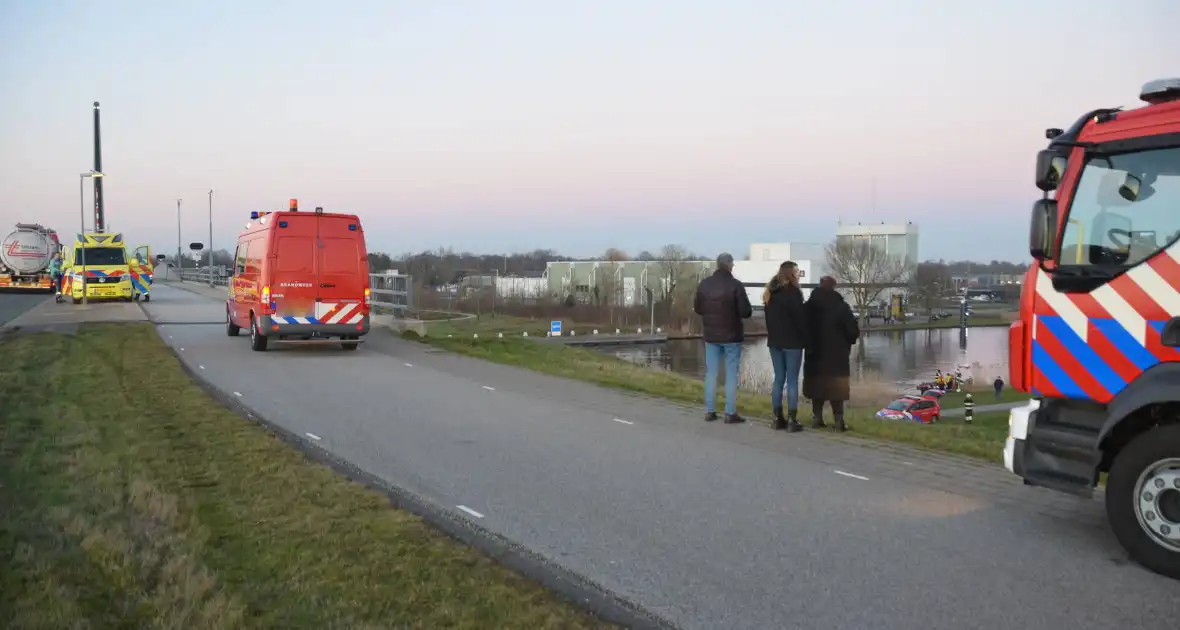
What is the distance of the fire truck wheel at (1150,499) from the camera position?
5043 mm

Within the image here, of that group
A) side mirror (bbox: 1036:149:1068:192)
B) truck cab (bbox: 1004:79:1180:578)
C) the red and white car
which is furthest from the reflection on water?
side mirror (bbox: 1036:149:1068:192)

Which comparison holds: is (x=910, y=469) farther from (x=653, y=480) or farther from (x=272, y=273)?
(x=272, y=273)

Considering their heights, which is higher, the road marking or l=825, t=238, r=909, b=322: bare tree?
l=825, t=238, r=909, b=322: bare tree

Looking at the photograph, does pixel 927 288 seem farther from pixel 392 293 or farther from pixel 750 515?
pixel 750 515

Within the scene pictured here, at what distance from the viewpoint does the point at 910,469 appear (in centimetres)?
784

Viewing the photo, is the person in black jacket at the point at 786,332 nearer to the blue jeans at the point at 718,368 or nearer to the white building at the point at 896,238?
the blue jeans at the point at 718,368

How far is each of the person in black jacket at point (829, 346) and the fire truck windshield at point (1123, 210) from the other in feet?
12.8

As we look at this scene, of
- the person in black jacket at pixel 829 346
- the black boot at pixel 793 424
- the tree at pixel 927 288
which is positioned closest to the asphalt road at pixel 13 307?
the black boot at pixel 793 424

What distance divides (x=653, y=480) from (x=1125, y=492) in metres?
3.35

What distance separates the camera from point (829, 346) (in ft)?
32.4

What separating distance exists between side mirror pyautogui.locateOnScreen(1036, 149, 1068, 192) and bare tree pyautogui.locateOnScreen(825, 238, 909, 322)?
103160 millimetres

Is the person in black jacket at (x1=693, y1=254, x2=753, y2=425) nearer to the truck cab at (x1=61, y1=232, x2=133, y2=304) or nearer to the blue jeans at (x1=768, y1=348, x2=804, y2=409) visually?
the blue jeans at (x1=768, y1=348, x2=804, y2=409)

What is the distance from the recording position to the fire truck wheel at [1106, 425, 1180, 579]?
16.5 ft

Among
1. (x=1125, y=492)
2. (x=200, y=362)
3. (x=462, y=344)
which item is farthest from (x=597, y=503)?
(x=462, y=344)
